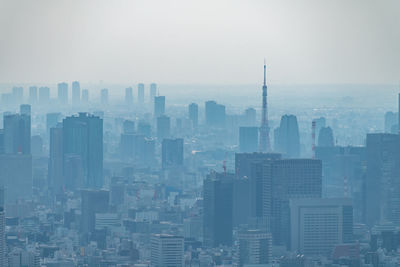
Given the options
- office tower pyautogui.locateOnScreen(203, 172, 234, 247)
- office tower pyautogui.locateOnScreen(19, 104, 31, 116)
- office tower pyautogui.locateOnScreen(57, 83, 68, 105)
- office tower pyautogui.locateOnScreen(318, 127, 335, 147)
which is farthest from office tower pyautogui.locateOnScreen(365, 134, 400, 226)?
office tower pyautogui.locateOnScreen(19, 104, 31, 116)

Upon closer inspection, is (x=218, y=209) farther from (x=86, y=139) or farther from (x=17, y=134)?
(x=17, y=134)

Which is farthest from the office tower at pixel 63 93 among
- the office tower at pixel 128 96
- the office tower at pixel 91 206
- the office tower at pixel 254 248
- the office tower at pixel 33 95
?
the office tower at pixel 254 248

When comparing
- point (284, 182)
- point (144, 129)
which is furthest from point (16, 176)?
point (284, 182)

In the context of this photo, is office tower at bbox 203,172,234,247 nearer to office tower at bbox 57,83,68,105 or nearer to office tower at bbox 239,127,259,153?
office tower at bbox 239,127,259,153

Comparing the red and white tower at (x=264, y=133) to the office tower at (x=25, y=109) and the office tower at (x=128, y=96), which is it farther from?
the office tower at (x=25, y=109)

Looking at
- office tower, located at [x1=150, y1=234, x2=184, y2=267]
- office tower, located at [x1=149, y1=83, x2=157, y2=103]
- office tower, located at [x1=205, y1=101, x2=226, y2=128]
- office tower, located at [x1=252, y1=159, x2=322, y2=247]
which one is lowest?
office tower, located at [x1=150, y1=234, x2=184, y2=267]

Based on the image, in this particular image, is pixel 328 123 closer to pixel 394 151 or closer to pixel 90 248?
pixel 394 151
